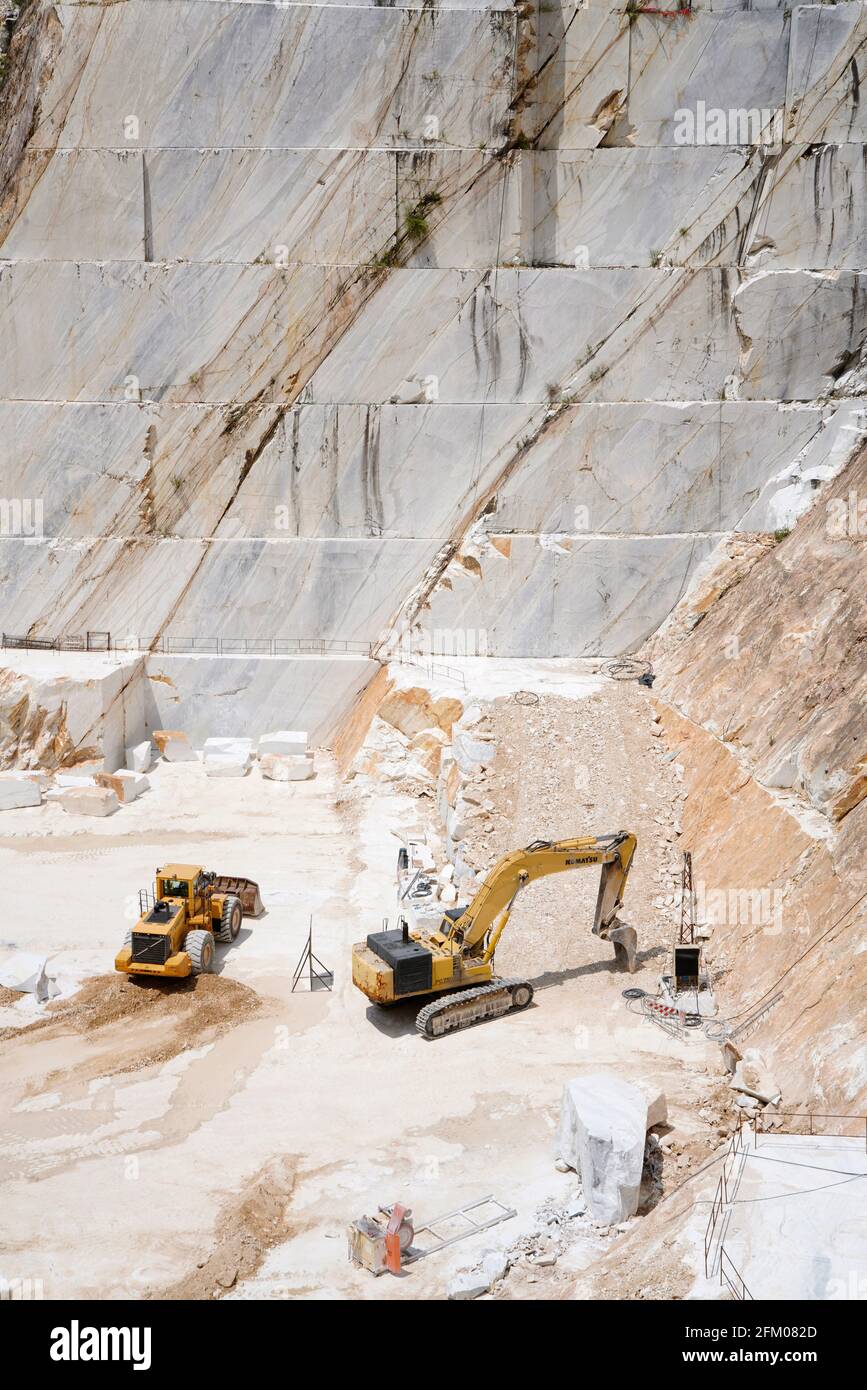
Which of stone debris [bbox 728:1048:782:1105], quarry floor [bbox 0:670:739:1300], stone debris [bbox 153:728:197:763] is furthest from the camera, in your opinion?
stone debris [bbox 153:728:197:763]

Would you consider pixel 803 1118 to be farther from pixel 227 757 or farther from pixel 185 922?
pixel 227 757

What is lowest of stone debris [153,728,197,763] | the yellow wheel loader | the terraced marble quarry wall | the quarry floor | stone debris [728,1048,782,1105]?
the quarry floor

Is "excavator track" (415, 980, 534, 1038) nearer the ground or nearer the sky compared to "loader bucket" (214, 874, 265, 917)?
nearer the ground

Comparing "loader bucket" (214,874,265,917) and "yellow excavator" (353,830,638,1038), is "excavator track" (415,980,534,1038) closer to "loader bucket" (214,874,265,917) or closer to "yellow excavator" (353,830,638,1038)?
"yellow excavator" (353,830,638,1038)

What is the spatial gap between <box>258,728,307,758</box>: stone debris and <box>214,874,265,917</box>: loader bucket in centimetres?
779

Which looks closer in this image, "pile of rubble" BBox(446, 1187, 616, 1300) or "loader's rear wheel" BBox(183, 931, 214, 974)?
"pile of rubble" BBox(446, 1187, 616, 1300)

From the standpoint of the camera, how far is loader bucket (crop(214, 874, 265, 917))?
1611 cm

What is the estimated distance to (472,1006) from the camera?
1301 cm

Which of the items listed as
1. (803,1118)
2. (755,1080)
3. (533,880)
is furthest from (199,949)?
(803,1118)

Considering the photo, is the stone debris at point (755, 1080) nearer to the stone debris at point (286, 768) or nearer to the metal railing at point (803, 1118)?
the metal railing at point (803, 1118)

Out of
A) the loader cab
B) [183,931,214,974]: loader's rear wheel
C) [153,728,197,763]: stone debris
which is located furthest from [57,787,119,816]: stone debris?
[183,931,214,974]: loader's rear wheel

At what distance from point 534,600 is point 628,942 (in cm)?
1164

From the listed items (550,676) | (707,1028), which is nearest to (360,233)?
(550,676)

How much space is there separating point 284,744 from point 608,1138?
15.6 metres
